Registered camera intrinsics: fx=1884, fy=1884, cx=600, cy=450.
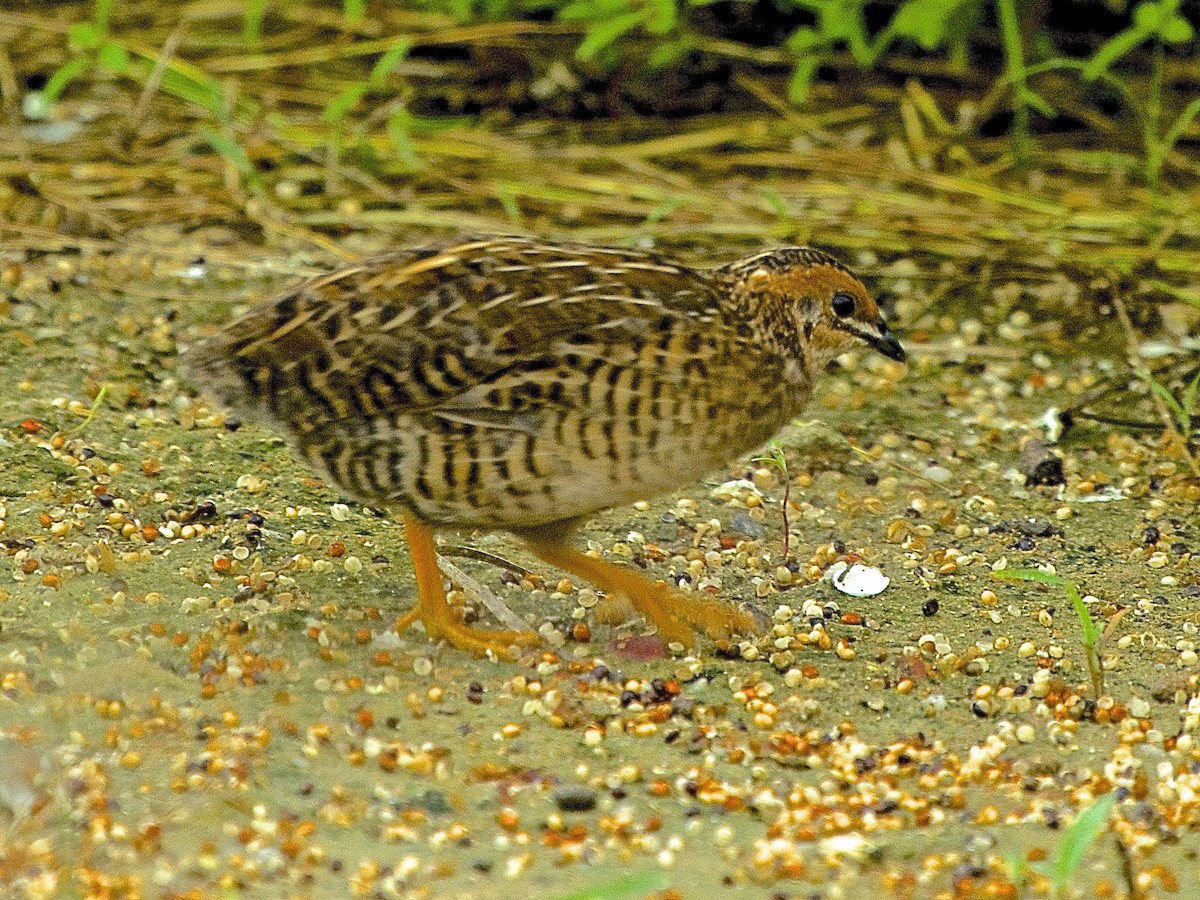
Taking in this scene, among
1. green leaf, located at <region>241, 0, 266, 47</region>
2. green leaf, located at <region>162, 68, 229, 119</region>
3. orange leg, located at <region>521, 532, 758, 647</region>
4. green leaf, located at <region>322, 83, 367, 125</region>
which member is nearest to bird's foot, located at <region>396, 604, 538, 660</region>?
orange leg, located at <region>521, 532, 758, 647</region>

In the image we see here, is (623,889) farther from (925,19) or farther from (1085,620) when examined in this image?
(925,19)

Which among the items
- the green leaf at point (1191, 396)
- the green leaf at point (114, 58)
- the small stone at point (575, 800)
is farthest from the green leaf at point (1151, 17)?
the small stone at point (575, 800)

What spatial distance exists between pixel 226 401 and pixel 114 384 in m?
1.46

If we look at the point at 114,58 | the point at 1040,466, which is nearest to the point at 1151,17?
the point at 1040,466

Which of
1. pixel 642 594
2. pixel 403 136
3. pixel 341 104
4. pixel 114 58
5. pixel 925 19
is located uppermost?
pixel 925 19

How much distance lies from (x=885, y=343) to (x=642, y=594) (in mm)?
866

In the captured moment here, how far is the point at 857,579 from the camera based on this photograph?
15.8 feet

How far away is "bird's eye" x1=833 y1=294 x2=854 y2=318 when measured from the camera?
4.50m

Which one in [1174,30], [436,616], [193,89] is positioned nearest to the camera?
[436,616]

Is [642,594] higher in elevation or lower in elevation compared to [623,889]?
lower

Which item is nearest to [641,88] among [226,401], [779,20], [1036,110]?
[779,20]

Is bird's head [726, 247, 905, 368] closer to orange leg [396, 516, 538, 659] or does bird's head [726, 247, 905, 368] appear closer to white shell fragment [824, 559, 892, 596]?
white shell fragment [824, 559, 892, 596]

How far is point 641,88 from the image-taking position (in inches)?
297

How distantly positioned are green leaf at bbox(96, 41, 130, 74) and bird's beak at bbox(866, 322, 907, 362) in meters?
3.40
